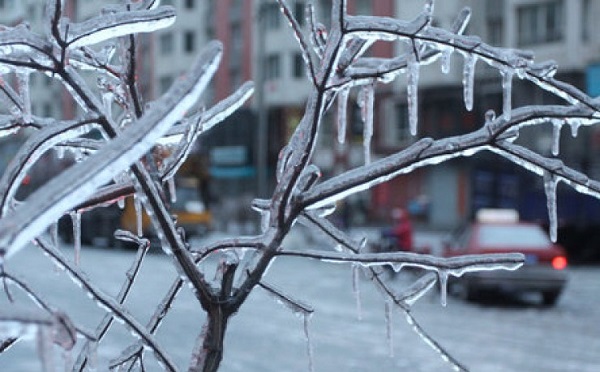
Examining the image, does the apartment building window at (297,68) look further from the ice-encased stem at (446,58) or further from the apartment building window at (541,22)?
the ice-encased stem at (446,58)

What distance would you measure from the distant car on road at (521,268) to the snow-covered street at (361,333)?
1.03 feet

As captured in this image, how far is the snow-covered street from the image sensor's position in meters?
10.4

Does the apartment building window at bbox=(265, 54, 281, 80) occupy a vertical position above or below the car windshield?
above

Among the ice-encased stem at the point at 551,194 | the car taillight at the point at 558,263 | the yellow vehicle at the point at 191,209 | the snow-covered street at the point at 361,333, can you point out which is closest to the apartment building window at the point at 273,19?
the yellow vehicle at the point at 191,209

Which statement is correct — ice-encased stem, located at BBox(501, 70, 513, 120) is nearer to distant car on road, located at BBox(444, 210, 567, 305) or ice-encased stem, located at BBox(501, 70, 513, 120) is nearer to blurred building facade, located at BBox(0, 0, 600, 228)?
distant car on road, located at BBox(444, 210, 567, 305)

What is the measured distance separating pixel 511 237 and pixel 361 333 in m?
5.15

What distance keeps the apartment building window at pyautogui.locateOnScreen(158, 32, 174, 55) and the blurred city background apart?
0.19 ft

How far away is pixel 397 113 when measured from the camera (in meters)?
45.8

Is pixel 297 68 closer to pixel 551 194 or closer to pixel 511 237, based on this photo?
pixel 511 237

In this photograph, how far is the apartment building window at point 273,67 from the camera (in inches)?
2044

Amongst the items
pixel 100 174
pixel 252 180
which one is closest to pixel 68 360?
pixel 100 174

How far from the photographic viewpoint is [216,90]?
54.2 metres

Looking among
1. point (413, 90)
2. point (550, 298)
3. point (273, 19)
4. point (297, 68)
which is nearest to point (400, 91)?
point (297, 68)

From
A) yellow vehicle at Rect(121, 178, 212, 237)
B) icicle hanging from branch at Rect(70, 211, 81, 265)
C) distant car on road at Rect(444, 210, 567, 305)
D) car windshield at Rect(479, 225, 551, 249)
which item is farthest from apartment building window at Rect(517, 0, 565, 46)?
icicle hanging from branch at Rect(70, 211, 81, 265)
